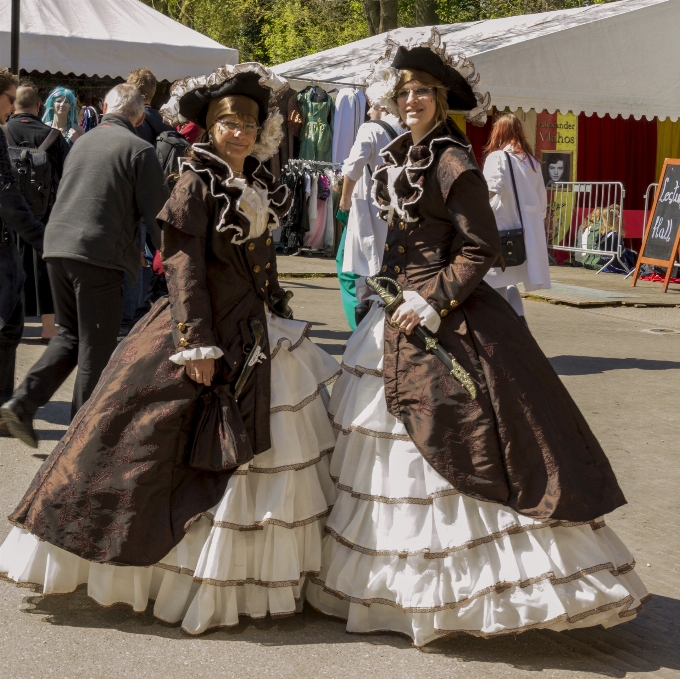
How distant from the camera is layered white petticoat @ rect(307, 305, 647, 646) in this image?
3.42 metres

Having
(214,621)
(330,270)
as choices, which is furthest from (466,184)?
(330,270)

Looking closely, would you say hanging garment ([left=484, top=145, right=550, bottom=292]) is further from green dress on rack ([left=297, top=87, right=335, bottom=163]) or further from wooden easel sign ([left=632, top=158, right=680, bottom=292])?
green dress on rack ([left=297, top=87, right=335, bottom=163])

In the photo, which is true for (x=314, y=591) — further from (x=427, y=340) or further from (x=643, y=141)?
(x=643, y=141)

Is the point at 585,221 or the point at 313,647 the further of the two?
the point at 585,221

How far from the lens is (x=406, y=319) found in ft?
12.1

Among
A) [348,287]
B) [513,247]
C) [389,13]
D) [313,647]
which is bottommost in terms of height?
[313,647]

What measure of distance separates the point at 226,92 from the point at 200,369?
0.97 meters

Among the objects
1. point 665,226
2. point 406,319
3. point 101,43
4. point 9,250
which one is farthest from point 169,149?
point 665,226

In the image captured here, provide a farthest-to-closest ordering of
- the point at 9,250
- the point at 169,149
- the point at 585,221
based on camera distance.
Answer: the point at 585,221 < the point at 169,149 < the point at 9,250

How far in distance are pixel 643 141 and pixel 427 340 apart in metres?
14.5

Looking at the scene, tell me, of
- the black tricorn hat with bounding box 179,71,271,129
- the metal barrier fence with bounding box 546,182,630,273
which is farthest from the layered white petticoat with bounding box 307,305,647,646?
the metal barrier fence with bounding box 546,182,630,273

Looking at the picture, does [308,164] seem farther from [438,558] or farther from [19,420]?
[438,558]

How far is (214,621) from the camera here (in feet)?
12.0

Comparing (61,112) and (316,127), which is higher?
(316,127)
